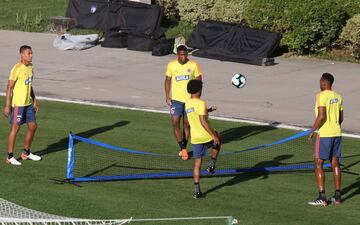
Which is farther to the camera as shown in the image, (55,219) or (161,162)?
(161,162)

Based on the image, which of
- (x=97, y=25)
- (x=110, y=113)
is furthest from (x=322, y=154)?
(x=97, y=25)

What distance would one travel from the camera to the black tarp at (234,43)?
29641mm

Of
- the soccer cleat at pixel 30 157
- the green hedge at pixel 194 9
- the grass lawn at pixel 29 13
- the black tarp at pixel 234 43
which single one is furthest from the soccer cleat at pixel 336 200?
the grass lawn at pixel 29 13

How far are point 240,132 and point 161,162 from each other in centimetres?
342

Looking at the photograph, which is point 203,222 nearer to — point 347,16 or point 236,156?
point 236,156

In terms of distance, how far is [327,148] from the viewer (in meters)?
14.1

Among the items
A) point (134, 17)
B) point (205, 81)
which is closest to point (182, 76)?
point (205, 81)

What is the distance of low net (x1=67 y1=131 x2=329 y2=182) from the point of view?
1595 cm

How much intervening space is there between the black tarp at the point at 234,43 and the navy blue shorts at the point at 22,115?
44.7 feet

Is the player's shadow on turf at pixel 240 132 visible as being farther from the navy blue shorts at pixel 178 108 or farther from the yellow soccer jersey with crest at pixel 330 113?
the yellow soccer jersey with crest at pixel 330 113

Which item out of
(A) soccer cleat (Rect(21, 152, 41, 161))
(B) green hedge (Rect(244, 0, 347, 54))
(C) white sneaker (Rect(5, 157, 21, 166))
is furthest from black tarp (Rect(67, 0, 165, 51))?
(C) white sneaker (Rect(5, 157, 21, 166))

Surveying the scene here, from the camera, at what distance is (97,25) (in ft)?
113

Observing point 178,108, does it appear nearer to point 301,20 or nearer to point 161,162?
point 161,162

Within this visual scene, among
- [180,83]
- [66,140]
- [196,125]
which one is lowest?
[66,140]
